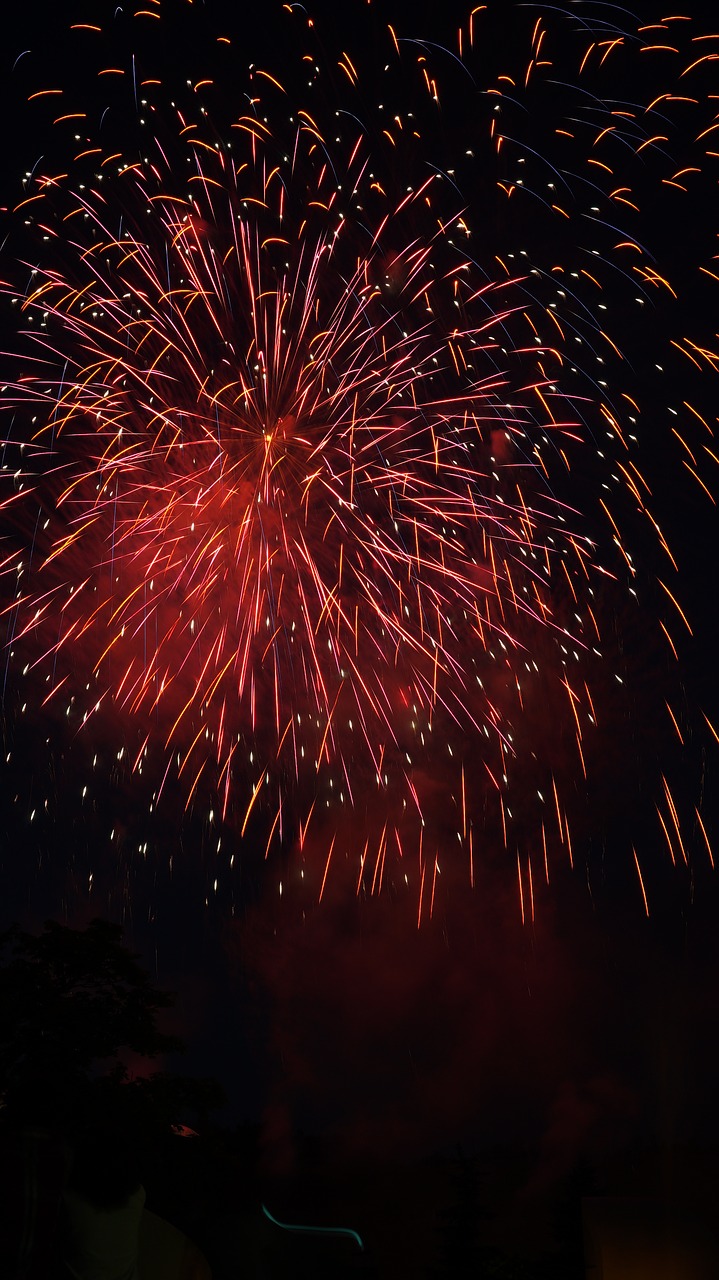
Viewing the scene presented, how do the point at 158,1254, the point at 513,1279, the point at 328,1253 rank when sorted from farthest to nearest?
the point at 513,1279 < the point at 328,1253 < the point at 158,1254

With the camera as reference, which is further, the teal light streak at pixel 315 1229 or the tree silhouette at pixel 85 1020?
the tree silhouette at pixel 85 1020

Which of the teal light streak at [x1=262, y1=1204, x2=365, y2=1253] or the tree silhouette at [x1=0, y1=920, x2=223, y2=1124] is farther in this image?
the tree silhouette at [x1=0, y1=920, x2=223, y2=1124]

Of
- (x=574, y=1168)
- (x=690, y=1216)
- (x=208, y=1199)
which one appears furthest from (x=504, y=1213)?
(x=690, y=1216)

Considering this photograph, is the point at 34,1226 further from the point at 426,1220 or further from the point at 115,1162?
the point at 426,1220

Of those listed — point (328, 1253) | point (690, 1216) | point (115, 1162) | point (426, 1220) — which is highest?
point (115, 1162)

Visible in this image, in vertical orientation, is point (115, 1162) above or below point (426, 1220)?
above

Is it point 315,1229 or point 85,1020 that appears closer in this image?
point 315,1229

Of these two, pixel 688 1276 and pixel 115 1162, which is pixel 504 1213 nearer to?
pixel 688 1276

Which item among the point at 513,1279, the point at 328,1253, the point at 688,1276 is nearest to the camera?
the point at 688,1276

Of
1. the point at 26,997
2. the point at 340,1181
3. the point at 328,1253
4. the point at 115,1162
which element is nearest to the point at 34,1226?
the point at 115,1162

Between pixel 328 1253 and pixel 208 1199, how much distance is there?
314 inches

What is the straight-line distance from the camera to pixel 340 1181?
82.2 metres

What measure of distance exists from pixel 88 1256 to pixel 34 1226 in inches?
20.0

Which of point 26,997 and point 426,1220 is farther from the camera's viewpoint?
point 426,1220
